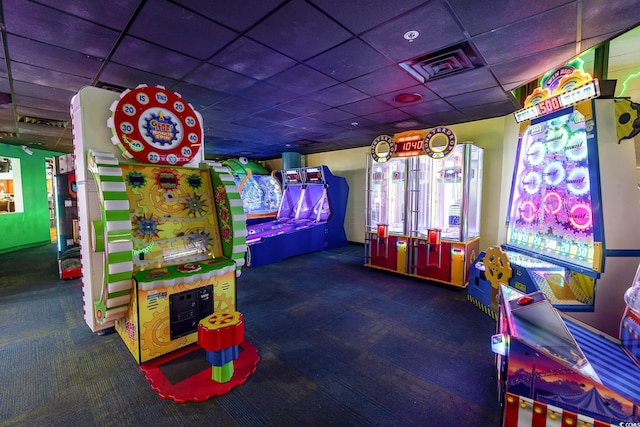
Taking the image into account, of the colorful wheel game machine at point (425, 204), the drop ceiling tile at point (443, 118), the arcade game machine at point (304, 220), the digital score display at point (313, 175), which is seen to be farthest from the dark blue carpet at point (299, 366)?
the digital score display at point (313, 175)

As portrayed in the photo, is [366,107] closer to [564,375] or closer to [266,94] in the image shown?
[266,94]

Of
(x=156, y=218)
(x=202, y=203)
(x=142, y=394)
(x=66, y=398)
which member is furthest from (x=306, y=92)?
(x=66, y=398)

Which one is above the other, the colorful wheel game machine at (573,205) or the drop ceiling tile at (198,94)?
the drop ceiling tile at (198,94)

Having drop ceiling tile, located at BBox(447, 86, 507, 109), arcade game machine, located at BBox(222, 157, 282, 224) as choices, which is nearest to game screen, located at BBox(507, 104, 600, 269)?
drop ceiling tile, located at BBox(447, 86, 507, 109)

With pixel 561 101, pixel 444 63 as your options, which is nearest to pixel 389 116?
pixel 444 63

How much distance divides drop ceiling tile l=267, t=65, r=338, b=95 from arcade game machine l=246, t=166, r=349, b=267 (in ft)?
10.2

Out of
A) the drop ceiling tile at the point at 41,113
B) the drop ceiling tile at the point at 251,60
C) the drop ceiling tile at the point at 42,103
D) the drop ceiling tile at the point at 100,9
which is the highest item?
the drop ceiling tile at the point at 41,113

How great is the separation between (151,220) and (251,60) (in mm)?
1785

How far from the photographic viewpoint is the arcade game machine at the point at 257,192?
7.45 m

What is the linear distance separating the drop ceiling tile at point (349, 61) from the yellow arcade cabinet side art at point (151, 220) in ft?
4.58

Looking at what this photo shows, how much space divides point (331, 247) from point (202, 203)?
4.68 metres

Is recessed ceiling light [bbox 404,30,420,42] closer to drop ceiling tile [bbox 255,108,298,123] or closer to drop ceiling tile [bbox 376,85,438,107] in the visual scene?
drop ceiling tile [bbox 376,85,438,107]

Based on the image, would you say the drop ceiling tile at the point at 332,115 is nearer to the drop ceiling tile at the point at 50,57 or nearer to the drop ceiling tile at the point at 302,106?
the drop ceiling tile at the point at 302,106

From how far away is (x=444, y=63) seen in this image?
9.28 ft
